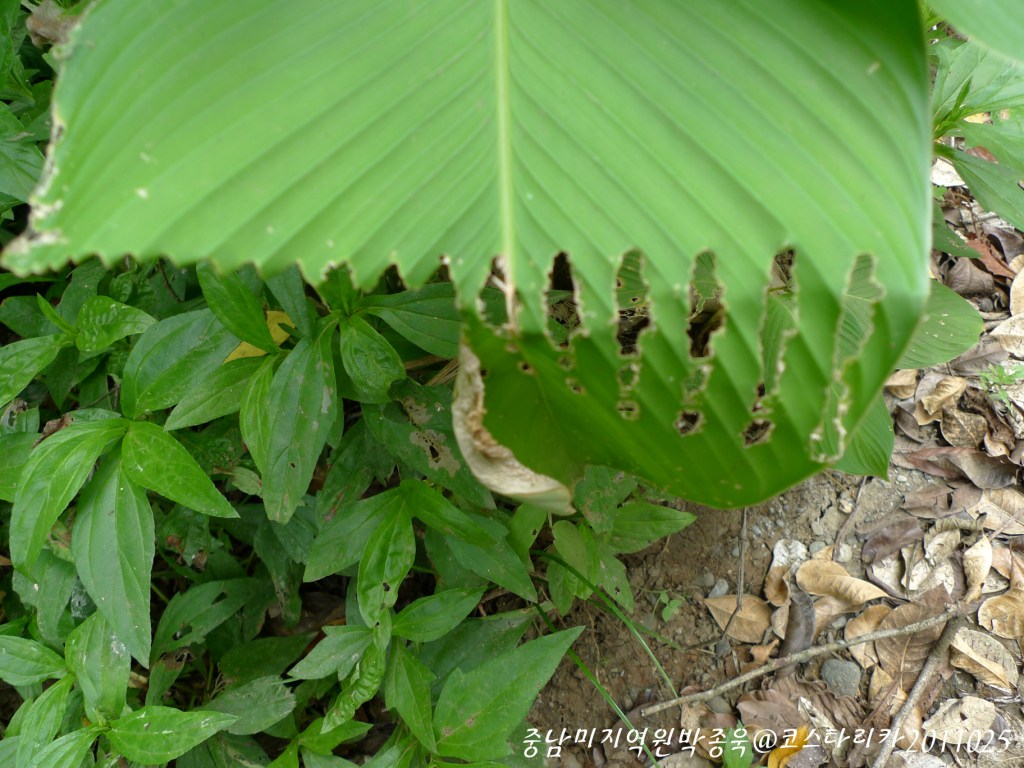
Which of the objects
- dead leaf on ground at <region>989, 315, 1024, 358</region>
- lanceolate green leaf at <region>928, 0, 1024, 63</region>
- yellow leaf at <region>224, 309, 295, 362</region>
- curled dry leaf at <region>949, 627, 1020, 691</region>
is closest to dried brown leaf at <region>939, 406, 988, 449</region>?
dead leaf on ground at <region>989, 315, 1024, 358</region>

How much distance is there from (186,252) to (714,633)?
5.60 ft

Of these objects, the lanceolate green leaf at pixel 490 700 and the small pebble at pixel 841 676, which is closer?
the lanceolate green leaf at pixel 490 700

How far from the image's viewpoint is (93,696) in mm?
1270

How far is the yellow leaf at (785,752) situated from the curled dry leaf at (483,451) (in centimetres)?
141

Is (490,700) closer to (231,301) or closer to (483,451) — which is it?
(483,451)

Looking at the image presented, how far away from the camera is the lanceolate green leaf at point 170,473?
3.73 feet

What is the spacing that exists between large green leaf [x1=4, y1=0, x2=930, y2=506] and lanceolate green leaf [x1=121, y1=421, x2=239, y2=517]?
1.87 feet

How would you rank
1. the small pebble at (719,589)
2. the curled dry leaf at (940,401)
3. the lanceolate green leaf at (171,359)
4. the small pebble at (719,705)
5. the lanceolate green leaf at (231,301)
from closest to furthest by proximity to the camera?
the lanceolate green leaf at (231,301)
the lanceolate green leaf at (171,359)
the small pebble at (719,705)
the small pebble at (719,589)
the curled dry leaf at (940,401)

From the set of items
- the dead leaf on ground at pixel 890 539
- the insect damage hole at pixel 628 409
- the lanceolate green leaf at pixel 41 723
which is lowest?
the dead leaf on ground at pixel 890 539

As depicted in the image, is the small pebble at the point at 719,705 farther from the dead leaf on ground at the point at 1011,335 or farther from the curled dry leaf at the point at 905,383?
the dead leaf on ground at the point at 1011,335

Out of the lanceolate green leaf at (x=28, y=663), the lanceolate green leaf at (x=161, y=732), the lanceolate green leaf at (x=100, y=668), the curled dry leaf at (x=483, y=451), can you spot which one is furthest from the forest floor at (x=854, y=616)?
the curled dry leaf at (x=483, y=451)

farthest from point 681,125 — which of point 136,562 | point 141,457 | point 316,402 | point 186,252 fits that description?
point 136,562

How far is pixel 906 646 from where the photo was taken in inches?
71.7

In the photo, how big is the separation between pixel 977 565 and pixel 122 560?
80.6 inches
